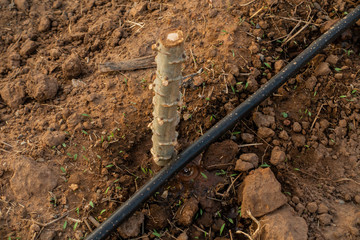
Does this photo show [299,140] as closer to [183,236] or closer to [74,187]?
[183,236]

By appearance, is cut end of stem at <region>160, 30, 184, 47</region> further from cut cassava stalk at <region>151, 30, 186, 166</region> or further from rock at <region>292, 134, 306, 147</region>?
rock at <region>292, 134, 306, 147</region>

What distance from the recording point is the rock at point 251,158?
7.14 feet

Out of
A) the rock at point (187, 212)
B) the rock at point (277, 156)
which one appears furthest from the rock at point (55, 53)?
the rock at point (277, 156)

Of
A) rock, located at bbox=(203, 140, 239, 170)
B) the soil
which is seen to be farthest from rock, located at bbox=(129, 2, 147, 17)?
rock, located at bbox=(203, 140, 239, 170)

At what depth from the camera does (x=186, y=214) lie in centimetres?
204

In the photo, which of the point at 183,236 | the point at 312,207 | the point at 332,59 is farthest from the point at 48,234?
the point at 332,59

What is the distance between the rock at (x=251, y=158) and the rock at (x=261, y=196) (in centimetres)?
13

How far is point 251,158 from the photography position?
7.14 feet

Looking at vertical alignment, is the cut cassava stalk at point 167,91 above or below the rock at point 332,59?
above

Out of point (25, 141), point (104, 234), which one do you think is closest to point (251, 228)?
point (104, 234)

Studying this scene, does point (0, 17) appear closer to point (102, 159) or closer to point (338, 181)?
point (102, 159)

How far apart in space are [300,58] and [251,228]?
3.95 ft

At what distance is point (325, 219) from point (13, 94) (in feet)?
7.54

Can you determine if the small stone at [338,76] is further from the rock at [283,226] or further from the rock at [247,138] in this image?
the rock at [283,226]
